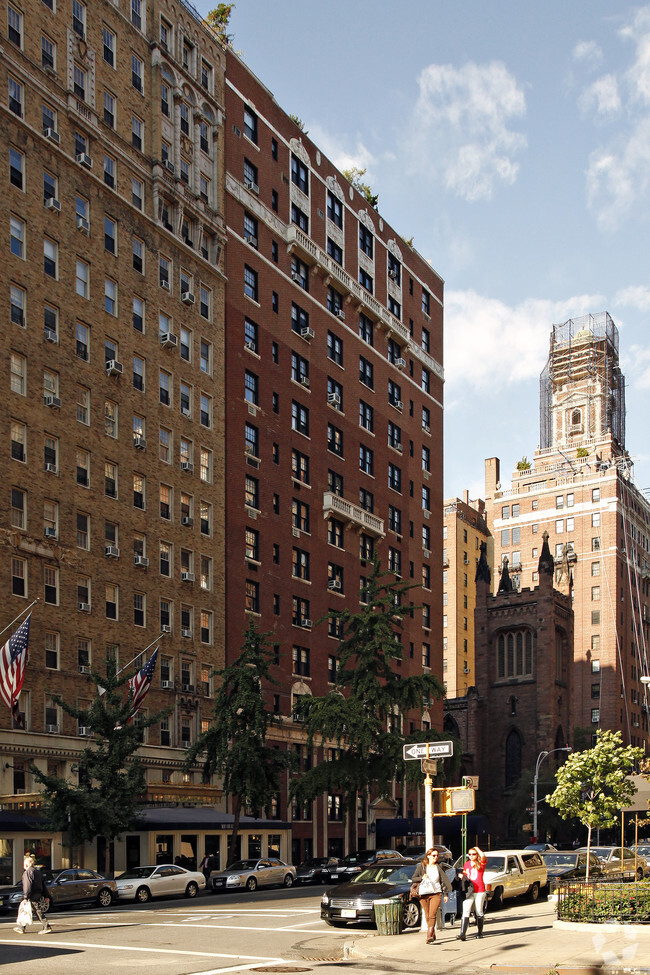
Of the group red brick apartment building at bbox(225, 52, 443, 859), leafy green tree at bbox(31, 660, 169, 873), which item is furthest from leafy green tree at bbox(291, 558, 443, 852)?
leafy green tree at bbox(31, 660, 169, 873)

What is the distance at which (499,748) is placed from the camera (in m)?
115

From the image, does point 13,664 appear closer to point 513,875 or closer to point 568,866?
point 513,875

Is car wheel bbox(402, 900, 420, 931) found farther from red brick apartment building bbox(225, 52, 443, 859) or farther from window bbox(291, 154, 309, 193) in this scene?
window bbox(291, 154, 309, 193)

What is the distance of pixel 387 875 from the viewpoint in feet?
99.8

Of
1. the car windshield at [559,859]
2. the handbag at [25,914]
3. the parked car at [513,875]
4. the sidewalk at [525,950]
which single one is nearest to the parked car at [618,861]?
the car windshield at [559,859]

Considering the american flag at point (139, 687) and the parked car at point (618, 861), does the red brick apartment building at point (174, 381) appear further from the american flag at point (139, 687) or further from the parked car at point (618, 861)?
the parked car at point (618, 861)

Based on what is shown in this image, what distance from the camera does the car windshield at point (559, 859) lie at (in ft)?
128

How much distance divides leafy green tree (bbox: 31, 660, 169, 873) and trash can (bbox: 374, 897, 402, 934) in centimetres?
1886

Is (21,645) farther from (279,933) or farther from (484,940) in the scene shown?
(484,940)

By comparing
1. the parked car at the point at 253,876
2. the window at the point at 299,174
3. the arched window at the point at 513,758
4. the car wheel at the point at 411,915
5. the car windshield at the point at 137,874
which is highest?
the window at the point at 299,174

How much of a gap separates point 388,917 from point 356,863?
19953 millimetres

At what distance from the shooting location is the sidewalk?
19.2 meters

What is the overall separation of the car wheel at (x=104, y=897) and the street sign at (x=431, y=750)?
14824mm

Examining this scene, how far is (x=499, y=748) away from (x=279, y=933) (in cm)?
9075
